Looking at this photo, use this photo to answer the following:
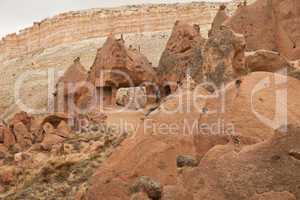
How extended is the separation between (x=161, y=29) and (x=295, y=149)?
53.8 metres

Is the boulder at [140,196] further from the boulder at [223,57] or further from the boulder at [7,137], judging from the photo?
the boulder at [7,137]

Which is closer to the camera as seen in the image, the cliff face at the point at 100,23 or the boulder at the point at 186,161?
the boulder at the point at 186,161

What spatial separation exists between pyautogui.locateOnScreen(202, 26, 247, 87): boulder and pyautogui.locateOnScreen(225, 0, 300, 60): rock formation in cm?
538

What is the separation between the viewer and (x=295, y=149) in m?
10.2

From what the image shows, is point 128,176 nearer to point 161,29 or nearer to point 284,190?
point 284,190

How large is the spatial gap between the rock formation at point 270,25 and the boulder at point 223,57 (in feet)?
17.7

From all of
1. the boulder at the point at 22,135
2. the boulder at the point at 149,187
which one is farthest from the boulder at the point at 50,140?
the boulder at the point at 149,187

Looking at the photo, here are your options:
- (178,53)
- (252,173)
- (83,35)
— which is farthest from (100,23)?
(252,173)

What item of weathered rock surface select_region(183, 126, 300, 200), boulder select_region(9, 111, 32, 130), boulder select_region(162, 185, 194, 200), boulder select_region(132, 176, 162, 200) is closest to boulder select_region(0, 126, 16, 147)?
boulder select_region(9, 111, 32, 130)

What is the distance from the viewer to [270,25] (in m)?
26.2

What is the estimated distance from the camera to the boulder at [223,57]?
18266mm

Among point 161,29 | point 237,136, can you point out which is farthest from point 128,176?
point 161,29

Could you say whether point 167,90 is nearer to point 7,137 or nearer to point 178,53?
point 178,53

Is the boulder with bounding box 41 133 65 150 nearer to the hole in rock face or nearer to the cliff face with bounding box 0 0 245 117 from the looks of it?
the hole in rock face
